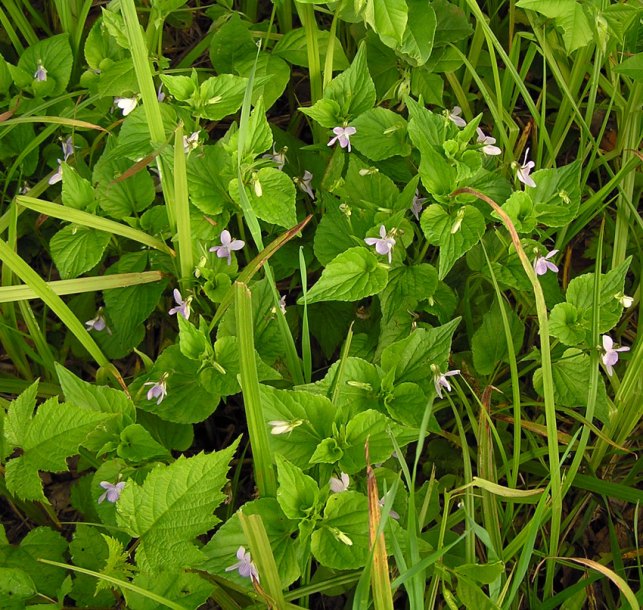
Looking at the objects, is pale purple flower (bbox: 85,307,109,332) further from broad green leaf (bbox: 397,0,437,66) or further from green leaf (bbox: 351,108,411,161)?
broad green leaf (bbox: 397,0,437,66)

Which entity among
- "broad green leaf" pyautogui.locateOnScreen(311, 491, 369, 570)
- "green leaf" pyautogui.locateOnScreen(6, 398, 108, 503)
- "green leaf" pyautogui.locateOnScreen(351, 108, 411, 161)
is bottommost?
"broad green leaf" pyautogui.locateOnScreen(311, 491, 369, 570)

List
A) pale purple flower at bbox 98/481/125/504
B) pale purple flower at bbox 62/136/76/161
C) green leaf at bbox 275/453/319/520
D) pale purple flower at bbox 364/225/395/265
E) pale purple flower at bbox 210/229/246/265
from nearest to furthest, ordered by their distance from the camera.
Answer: green leaf at bbox 275/453/319/520, pale purple flower at bbox 98/481/125/504, pale purple flower at bbox 364/225/395/265, pale purple flower at bbox 210/229/246/265, pale purple flower at bbox 62/136/76/161

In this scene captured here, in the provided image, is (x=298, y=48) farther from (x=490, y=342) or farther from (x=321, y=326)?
(x=490, y=342)

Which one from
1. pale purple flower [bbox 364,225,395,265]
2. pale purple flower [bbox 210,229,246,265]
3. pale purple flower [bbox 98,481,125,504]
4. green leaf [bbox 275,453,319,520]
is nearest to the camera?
green leaf [bbox 275,453,319,520]

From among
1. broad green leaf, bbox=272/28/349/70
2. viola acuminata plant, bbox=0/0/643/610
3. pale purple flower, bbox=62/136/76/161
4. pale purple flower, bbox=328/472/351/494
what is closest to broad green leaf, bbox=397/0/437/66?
viola acuminata plant, bbox=0/0/643/610

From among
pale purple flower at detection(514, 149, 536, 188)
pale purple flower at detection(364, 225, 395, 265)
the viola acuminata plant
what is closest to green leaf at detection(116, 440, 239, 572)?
the viola acuminata plant

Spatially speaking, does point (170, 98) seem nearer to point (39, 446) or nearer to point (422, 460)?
point (39, 446)

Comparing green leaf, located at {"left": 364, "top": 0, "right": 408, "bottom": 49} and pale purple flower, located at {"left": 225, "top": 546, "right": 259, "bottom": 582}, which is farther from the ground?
green leaf, located at {"left": 364, "top": 0, "right": 408, "bottom": 49}

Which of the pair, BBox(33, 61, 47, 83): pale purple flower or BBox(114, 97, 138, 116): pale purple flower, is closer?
BBox(114, 97, 138, 116): pale purple flower
